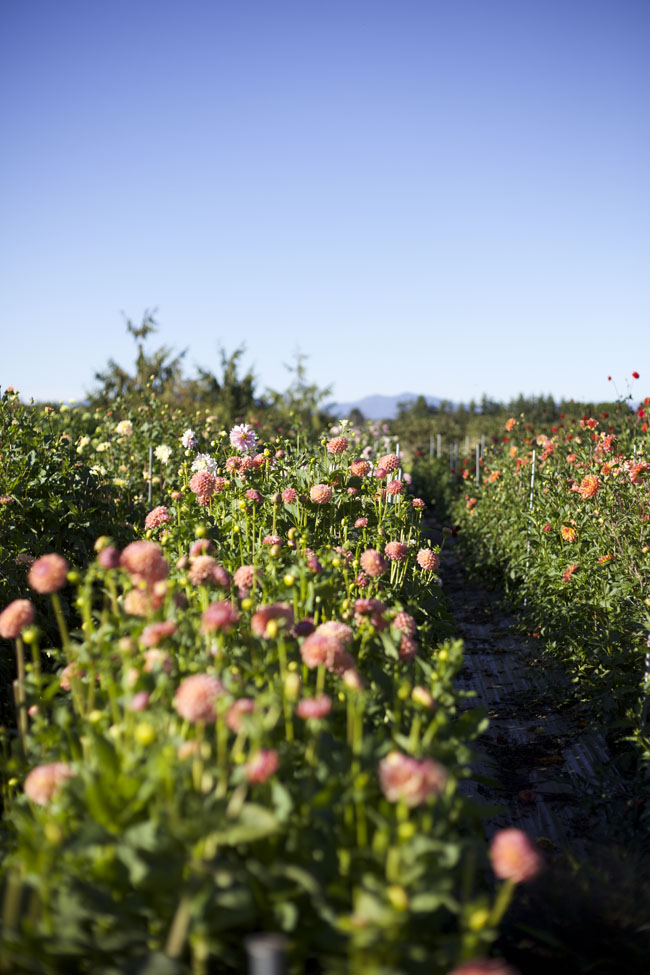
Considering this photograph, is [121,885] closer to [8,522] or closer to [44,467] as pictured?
[8,522]

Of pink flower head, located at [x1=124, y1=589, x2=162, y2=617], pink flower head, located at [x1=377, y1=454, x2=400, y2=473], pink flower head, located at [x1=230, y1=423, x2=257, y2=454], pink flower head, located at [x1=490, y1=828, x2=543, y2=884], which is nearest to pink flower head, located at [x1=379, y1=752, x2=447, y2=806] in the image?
pink flower head, located at [x1=490, y1=828, x2=543, y2=884]

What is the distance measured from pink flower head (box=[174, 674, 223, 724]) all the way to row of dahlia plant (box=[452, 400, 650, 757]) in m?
2.05

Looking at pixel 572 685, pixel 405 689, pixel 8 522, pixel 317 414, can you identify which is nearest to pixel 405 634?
pixel 405 689

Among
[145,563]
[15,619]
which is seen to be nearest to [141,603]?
[145,563]

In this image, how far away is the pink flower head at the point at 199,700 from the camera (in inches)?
46.7

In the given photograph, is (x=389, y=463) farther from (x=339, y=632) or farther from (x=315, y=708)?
(x=315, y=708)

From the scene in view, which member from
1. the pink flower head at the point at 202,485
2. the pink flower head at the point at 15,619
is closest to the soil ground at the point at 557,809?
the pink flower head at the point at 15,619

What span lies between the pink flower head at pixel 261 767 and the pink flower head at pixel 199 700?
5.0 inches

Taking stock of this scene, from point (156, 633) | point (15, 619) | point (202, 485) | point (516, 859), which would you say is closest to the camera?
point (516, 859)

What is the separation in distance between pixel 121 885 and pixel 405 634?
94 cm

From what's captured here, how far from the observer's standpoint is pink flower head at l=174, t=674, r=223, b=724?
1186mm

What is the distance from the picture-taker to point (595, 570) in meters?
3.98

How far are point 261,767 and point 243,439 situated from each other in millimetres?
2685

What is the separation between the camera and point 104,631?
1.68 m
